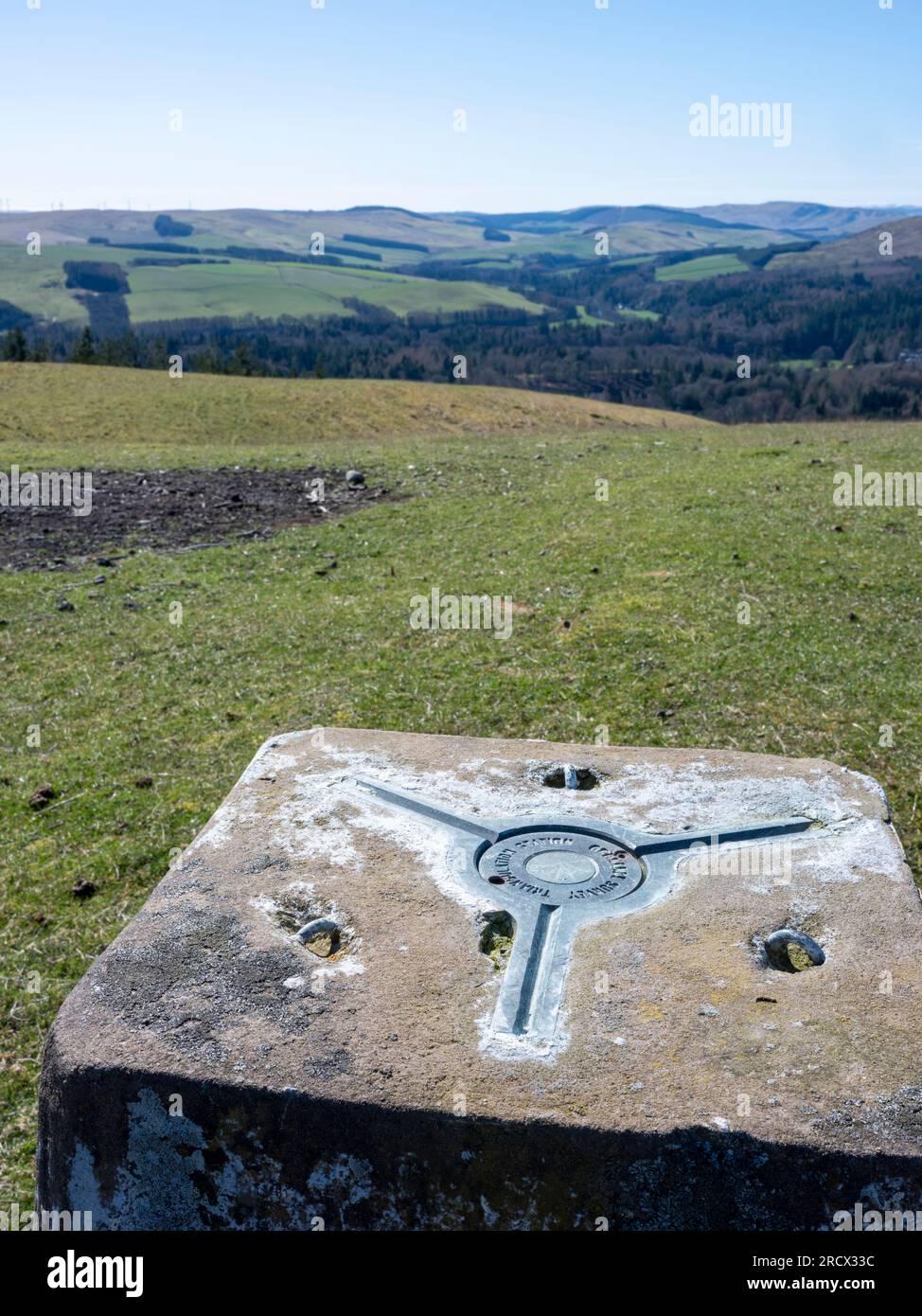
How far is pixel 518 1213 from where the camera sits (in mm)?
3711

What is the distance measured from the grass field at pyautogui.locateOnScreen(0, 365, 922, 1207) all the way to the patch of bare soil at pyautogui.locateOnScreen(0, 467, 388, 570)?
0.88 meters

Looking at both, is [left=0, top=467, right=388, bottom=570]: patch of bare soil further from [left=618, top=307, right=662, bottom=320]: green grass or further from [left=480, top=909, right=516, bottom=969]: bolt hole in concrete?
[left=618, top=307, right=662, bottom=320]: green grass

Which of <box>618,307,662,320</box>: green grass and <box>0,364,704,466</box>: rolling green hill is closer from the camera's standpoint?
<box>0,364,704,466</box>: rolling green hill

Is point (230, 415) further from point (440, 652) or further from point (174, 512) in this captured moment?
point (440, 652)

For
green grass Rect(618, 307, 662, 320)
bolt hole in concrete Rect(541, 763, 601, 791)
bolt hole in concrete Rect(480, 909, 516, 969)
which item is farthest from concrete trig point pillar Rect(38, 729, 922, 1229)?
green grass Rect(618, 307, 662, 320)

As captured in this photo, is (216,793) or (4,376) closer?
(216,793)

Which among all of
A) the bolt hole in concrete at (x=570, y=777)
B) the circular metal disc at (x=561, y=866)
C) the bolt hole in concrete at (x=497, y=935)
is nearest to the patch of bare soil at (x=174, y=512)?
the bolt hole in concrete at (x=570, y=777)

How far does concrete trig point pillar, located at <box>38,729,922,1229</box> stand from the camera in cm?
366

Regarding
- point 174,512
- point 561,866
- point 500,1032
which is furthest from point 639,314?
point 500,1032

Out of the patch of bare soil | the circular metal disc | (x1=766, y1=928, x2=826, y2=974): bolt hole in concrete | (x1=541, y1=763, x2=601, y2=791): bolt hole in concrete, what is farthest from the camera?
the patch of bare soil

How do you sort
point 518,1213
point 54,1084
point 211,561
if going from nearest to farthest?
1. point 518,1213
2. point 54,1084
3. point 211,561

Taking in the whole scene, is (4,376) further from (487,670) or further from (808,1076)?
(808,1076)
